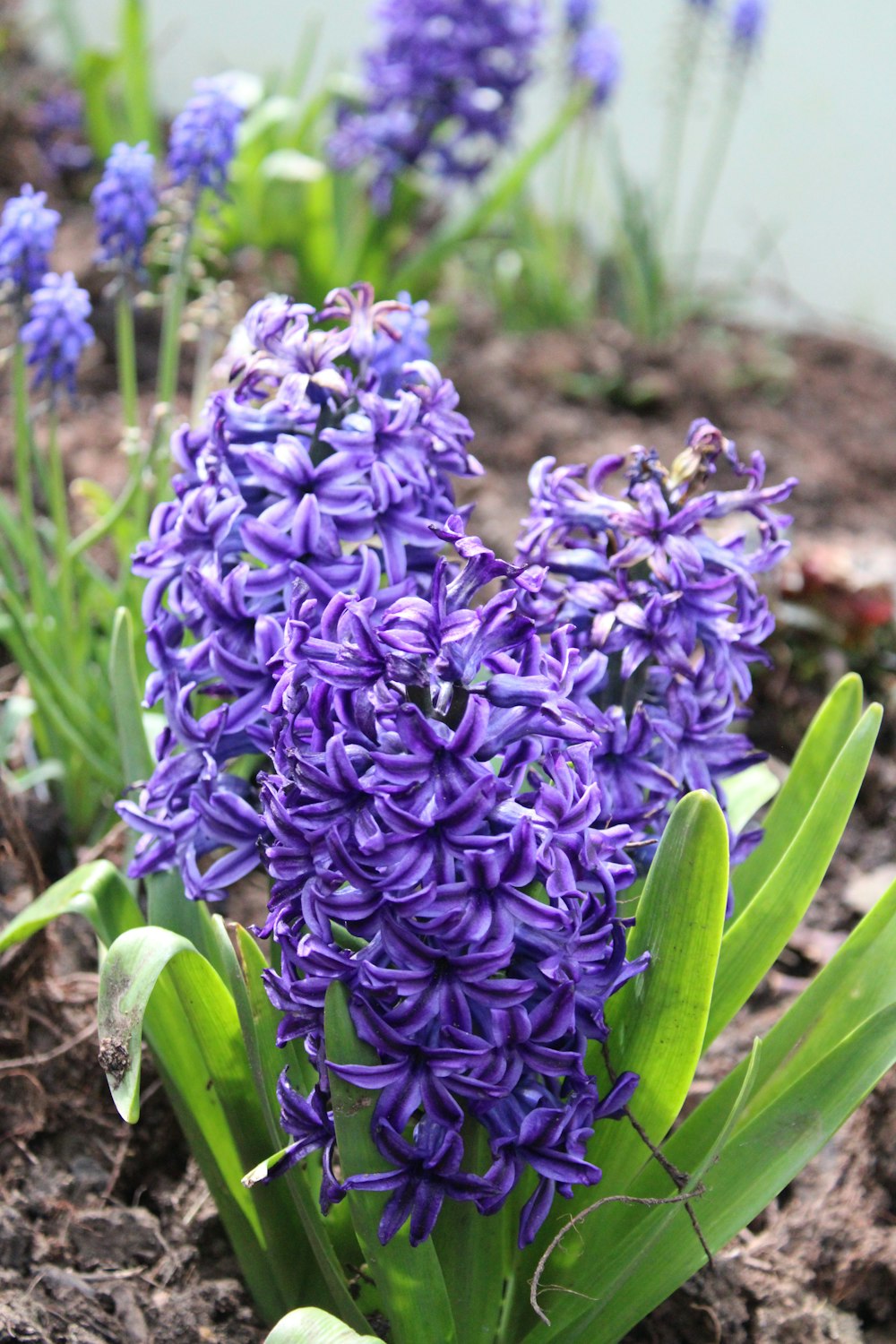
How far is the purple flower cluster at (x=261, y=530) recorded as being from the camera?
1.23 metres

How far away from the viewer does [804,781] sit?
1.55m

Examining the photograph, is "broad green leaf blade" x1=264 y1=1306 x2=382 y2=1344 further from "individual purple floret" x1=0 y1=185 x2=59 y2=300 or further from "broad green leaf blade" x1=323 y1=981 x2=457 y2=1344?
"individual purple floret" x1=0 y1=185 x2=59 y2=300

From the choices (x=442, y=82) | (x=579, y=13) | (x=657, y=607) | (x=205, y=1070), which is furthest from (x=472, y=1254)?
(x=579, y=13)

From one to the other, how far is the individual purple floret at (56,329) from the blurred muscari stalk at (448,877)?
47cm

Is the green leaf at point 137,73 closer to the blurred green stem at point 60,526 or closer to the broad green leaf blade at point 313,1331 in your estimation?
the blurred green stem at point 60,526

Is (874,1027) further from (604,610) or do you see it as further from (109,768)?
(109,768)

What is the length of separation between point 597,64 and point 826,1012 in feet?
13.9

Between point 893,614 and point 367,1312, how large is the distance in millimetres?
2068

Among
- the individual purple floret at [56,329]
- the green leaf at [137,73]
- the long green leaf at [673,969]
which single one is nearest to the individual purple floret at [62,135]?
the green leaf at [137,73]

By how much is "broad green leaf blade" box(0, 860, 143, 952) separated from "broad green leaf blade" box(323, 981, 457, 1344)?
1.30 ft

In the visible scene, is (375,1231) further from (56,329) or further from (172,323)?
(172,323)

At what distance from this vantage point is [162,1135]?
5.60 feet

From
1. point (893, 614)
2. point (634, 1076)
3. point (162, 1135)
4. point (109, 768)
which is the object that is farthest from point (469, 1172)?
point (893, 614)

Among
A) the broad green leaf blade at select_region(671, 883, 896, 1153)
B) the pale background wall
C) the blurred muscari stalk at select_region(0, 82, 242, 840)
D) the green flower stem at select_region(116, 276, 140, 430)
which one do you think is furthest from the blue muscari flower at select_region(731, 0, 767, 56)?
the broad green leaf blade at select_region(671, 883, 896, 1153)
